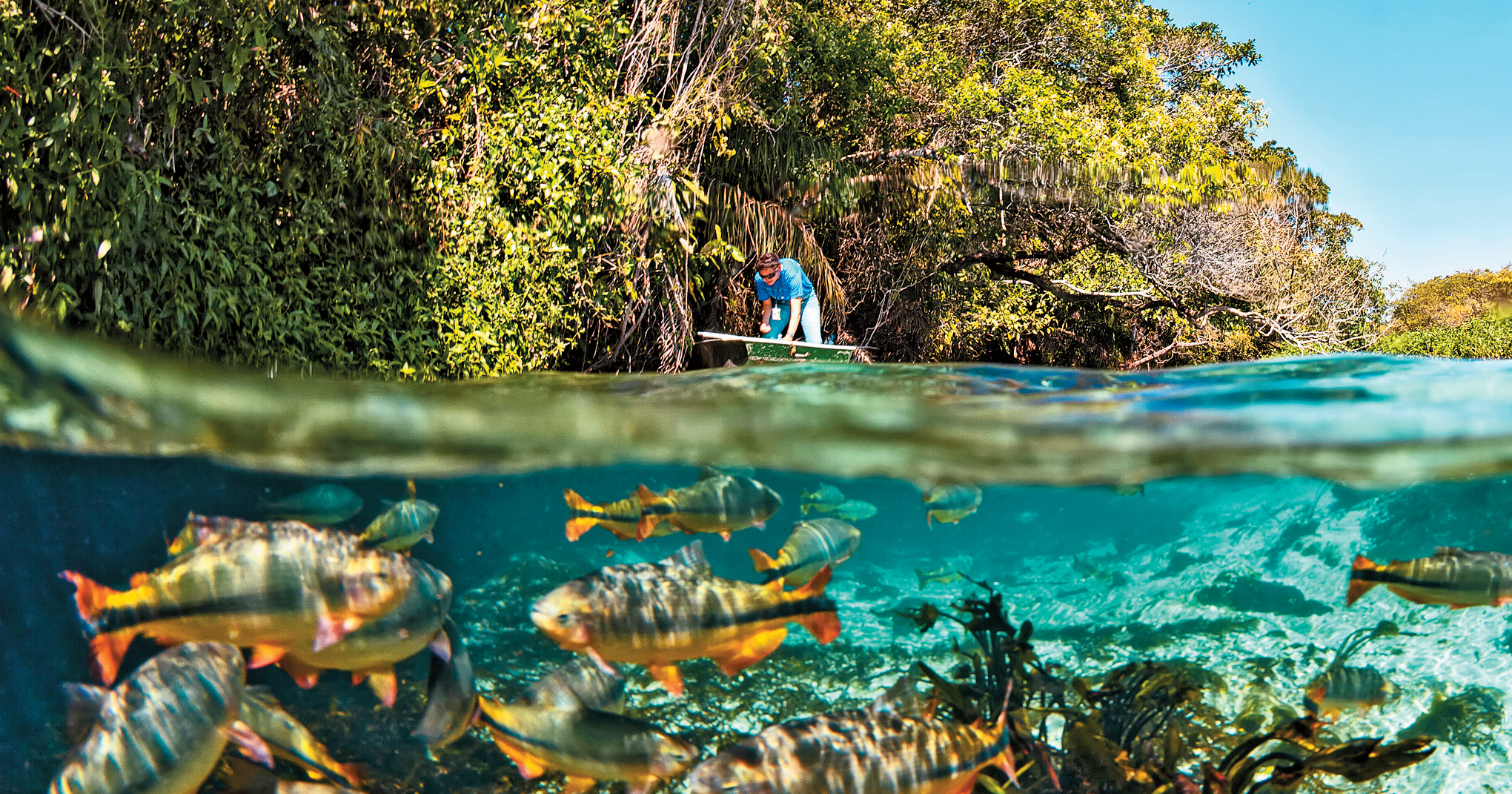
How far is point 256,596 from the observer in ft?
10.6

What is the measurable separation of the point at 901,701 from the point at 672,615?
3.55ft

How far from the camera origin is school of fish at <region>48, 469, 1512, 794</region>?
10.5ft

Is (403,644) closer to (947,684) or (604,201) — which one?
(947,684)

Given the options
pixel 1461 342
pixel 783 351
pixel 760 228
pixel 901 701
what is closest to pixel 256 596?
pixel 901 701

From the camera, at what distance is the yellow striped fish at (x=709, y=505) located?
175 inches

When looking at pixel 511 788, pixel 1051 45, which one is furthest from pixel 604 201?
pixel 1051 45

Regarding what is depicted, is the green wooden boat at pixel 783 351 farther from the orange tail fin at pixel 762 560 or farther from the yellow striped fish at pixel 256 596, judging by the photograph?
the yellow striped fish at pixel 256 596

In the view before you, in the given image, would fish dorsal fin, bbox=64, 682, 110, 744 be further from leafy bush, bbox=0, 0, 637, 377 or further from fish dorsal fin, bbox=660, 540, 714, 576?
leafy bush, bbox=0, 0, 637, 377

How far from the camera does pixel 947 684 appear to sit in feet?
13.7

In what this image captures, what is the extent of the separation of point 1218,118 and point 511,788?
22.6m

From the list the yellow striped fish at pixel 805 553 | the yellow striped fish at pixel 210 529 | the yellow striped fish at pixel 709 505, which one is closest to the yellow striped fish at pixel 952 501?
the yellow striped fish at pixel 805 553

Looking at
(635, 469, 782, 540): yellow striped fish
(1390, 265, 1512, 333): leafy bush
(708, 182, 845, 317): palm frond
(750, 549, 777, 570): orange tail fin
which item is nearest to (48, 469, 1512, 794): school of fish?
(750, 549, 777, 570): orange tail fin

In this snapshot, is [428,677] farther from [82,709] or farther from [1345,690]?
[1345,690]

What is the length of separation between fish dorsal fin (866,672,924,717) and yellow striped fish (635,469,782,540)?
115cm
